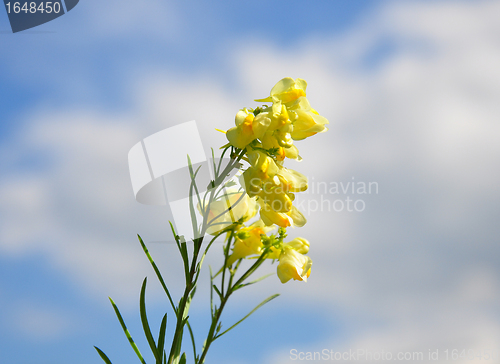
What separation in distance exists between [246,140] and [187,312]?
480 millimetres

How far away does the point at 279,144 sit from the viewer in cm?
92

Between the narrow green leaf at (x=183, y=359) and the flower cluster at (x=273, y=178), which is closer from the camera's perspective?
the flower cluster at (x=273, y=178)

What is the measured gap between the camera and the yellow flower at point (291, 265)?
0.99 metres

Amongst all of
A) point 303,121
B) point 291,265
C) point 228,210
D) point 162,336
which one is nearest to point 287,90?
point 303,121

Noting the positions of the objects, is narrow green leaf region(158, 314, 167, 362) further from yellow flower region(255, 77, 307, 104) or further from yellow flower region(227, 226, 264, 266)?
yellow flower region(255, 77, 307, 104)

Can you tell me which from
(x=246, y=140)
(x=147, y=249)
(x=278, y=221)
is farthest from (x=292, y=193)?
(x=147, y=249)

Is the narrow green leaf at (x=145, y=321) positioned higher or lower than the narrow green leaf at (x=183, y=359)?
higher

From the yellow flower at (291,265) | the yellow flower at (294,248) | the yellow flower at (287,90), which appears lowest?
the yellow flower at (291,265)

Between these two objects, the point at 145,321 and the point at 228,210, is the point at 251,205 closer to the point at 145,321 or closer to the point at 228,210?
the point at 228,210

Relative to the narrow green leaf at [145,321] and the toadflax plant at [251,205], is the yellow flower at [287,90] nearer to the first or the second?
the toadflax plant at [251,205]

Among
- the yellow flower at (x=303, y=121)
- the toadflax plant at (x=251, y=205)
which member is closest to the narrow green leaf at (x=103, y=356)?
the toadflax plant at (x=251, y=205)

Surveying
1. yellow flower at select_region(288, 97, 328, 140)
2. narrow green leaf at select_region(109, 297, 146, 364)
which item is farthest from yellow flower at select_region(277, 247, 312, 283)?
narrow green leaf at select_region(109, 297, 146, 364)

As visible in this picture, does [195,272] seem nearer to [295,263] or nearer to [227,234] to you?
[227,234]

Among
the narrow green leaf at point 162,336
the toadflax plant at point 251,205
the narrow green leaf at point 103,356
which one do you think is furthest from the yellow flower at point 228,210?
the narrow green leaf at point 103,356
